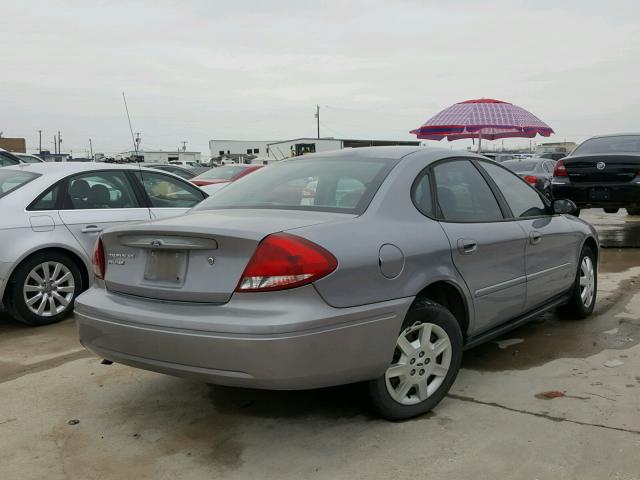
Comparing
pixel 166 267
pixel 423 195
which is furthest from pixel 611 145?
pixel 166 267

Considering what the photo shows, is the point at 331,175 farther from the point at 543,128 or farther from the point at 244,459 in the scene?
the point at 543,128

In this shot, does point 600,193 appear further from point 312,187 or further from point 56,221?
point 56,221

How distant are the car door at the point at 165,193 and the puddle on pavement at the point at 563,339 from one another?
129 inches

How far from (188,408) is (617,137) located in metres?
8.94

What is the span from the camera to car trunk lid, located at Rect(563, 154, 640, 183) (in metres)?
9.12

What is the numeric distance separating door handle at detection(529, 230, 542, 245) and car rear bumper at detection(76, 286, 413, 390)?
1578 millimetres

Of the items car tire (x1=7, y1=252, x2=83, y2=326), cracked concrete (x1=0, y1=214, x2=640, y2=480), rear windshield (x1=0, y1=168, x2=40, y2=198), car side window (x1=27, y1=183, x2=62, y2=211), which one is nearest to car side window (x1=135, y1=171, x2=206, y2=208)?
car side window (x1=27, y1=183, x2=62, y2=211)

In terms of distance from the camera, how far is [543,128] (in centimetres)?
1259

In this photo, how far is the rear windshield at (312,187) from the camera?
11.1 ft

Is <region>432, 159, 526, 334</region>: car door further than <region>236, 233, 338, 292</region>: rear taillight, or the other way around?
<region>432, 159, 526, 334</region>: car door

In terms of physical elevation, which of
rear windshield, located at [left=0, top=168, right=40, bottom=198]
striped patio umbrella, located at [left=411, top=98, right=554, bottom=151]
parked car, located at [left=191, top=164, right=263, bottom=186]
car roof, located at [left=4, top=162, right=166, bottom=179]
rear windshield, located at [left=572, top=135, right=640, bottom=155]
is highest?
striped patio umbrella, located at [left=411, top=98, right=554, bottom=151]

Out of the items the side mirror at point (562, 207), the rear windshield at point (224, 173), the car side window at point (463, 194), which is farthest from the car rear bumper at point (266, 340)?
the rear windshield at point (224, 173)

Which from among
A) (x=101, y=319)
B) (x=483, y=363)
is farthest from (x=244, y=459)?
(x=483, y=363)

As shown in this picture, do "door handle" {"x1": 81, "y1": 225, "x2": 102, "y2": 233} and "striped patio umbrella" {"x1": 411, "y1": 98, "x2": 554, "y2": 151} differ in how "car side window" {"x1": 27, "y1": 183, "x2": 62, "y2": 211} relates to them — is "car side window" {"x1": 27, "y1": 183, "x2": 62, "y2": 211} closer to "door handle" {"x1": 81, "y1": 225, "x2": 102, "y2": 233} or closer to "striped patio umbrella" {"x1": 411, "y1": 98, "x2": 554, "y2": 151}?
"door handle" {"x1": 81, "y1": 225, "x2": 102, "y2": 233}
